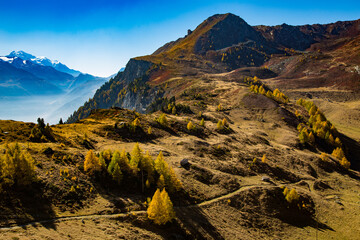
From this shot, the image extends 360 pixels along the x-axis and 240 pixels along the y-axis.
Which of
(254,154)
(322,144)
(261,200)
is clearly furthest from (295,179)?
(322,144)

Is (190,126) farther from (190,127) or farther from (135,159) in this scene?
(135,159)

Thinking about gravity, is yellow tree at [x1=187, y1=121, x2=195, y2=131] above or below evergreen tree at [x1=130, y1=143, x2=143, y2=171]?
above

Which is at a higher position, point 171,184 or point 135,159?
point 135,159

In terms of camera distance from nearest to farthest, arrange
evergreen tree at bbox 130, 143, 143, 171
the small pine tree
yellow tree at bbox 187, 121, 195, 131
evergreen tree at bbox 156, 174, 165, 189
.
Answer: the small pine tree < evergreen tree at bbox 156, 174, 165, 189 < evergreen tree at bbox 130, 143, 143, 171 < yellow tree at bbox 187, 121, 195, 131

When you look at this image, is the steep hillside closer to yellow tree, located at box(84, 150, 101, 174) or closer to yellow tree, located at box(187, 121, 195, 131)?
yellow tree, located at box(84, 150, 101, 174)

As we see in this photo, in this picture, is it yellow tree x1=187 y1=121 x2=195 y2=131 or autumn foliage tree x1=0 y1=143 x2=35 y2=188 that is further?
yellow tree x1=187 y1=121 x2=195 y2=131

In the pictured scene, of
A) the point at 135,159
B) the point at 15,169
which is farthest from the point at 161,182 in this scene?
the point at 15,169

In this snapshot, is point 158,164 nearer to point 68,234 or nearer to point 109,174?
point 109,174

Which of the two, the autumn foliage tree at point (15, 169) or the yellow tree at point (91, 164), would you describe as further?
the yellow tree at point (91, 164)

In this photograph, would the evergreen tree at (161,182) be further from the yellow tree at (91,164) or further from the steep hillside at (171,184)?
the yellow tree at (91,164)

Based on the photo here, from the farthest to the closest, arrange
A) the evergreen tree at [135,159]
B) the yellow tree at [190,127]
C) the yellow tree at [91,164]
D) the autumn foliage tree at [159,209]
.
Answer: the yellow tree at [190,127] → the evergreen tree at [135,159] → the yellow tree at [91,164] → the autumn foliage tree at [159,209]

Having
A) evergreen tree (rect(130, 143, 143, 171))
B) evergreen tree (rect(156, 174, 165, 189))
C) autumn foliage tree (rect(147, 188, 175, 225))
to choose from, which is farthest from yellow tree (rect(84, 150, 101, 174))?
autumn foliage tree (rect(147, 188, 175, 225))

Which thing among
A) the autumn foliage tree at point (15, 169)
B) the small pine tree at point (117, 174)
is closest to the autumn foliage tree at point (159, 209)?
the small pine tree at point (117, 174)

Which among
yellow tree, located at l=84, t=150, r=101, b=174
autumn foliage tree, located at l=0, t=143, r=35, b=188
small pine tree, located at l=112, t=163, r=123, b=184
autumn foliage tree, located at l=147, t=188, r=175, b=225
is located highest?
autumn foliage tree, located at l=0, t=143, r=35, b=188
